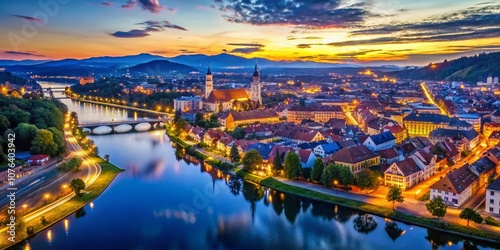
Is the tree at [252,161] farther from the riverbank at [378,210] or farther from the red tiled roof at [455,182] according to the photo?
the red tiled roof at [455,182]

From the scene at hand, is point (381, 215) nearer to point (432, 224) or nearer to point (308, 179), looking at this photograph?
point (432, 224)

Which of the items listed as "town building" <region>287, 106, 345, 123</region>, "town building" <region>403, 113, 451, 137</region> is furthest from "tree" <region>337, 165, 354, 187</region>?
"town building" <region>287, 106, 345, 123</region>

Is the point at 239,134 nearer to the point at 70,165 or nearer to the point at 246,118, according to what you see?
the point at 246,118

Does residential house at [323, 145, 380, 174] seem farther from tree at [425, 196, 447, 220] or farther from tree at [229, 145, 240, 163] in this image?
tree at [425, 196, 447, 220]

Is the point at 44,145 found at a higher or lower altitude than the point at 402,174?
higher

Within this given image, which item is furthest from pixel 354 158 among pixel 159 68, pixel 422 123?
pixel 159 68
